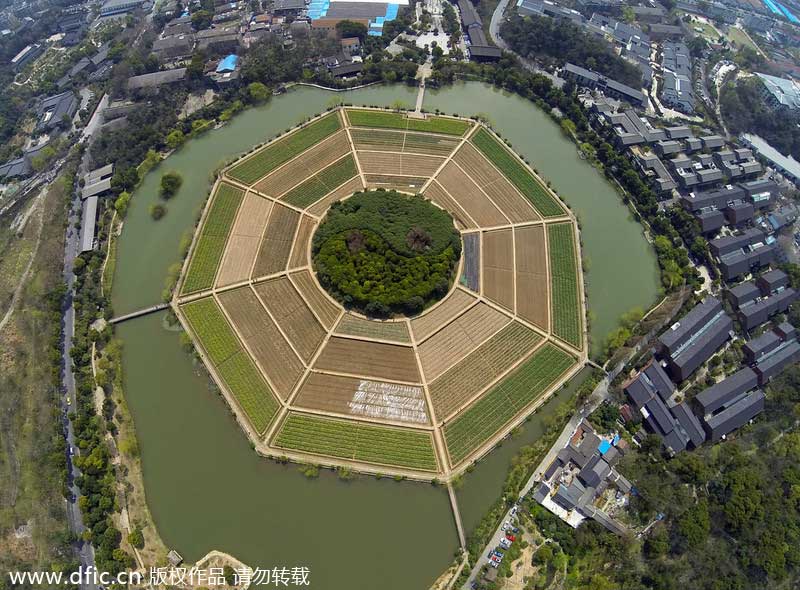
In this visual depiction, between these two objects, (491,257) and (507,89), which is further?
(507,89)

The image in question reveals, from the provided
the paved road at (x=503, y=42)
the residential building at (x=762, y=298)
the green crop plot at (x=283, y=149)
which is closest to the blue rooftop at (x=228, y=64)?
the green crop plot at (x=283, y=149)

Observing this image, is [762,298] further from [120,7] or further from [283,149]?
[120,7]

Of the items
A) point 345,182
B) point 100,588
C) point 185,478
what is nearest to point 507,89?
point 345,182

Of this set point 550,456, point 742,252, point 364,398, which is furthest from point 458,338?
point 742,252

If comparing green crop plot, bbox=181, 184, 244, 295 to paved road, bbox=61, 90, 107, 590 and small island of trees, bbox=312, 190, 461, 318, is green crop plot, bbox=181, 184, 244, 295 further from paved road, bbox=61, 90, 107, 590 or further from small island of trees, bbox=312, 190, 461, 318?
paved road, bbox=61, 90, 107, 590

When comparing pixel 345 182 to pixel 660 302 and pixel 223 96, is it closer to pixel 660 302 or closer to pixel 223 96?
pixel 223 96

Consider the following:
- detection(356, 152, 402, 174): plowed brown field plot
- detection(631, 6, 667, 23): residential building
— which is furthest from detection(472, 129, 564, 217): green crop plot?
detection(631, 6, 667, 23): residential building
